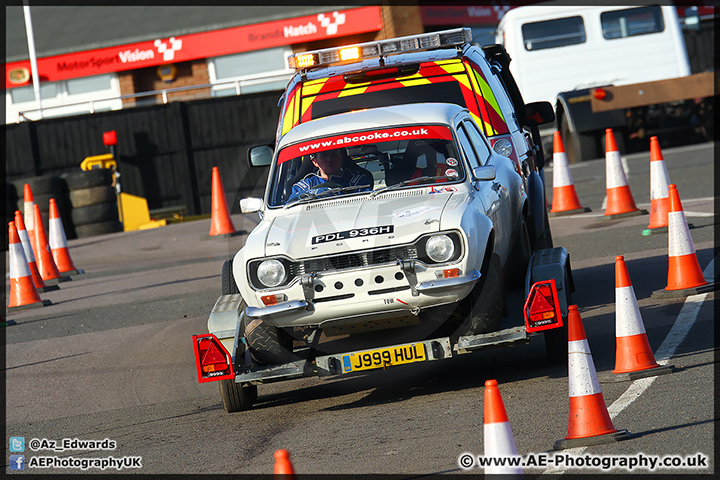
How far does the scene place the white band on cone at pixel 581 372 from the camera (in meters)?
5.36

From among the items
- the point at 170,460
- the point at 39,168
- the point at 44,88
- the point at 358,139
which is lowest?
the point at 170,460

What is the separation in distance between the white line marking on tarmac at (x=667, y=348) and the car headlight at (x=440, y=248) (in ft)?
4.46

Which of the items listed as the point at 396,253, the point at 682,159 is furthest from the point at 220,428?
the point at 682,159

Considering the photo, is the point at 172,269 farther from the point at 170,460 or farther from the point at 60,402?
the point at 170,460

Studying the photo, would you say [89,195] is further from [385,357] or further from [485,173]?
[385,357]

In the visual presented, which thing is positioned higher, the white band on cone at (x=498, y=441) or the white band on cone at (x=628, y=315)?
the white band on cone at (x=628, y=315)

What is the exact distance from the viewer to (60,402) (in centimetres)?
805

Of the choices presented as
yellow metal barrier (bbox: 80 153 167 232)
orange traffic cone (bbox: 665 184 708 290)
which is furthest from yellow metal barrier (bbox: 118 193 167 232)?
orange traffic cone (bbox: 665 184 708 290)

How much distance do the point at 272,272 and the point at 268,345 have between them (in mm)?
603

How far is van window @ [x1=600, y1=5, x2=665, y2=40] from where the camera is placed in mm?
20812

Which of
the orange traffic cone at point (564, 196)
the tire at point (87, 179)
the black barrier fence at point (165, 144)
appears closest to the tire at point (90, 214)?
the tire at point (87, 179)

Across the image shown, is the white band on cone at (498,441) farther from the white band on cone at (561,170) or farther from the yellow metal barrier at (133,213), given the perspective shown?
the yellow metal barrier at (133,213)

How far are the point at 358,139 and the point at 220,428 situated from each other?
238cm

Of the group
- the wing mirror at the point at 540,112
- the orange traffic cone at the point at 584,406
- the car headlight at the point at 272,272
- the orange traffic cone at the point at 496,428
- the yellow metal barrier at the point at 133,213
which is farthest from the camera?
the yellow metal barrier at the point at 133,213
